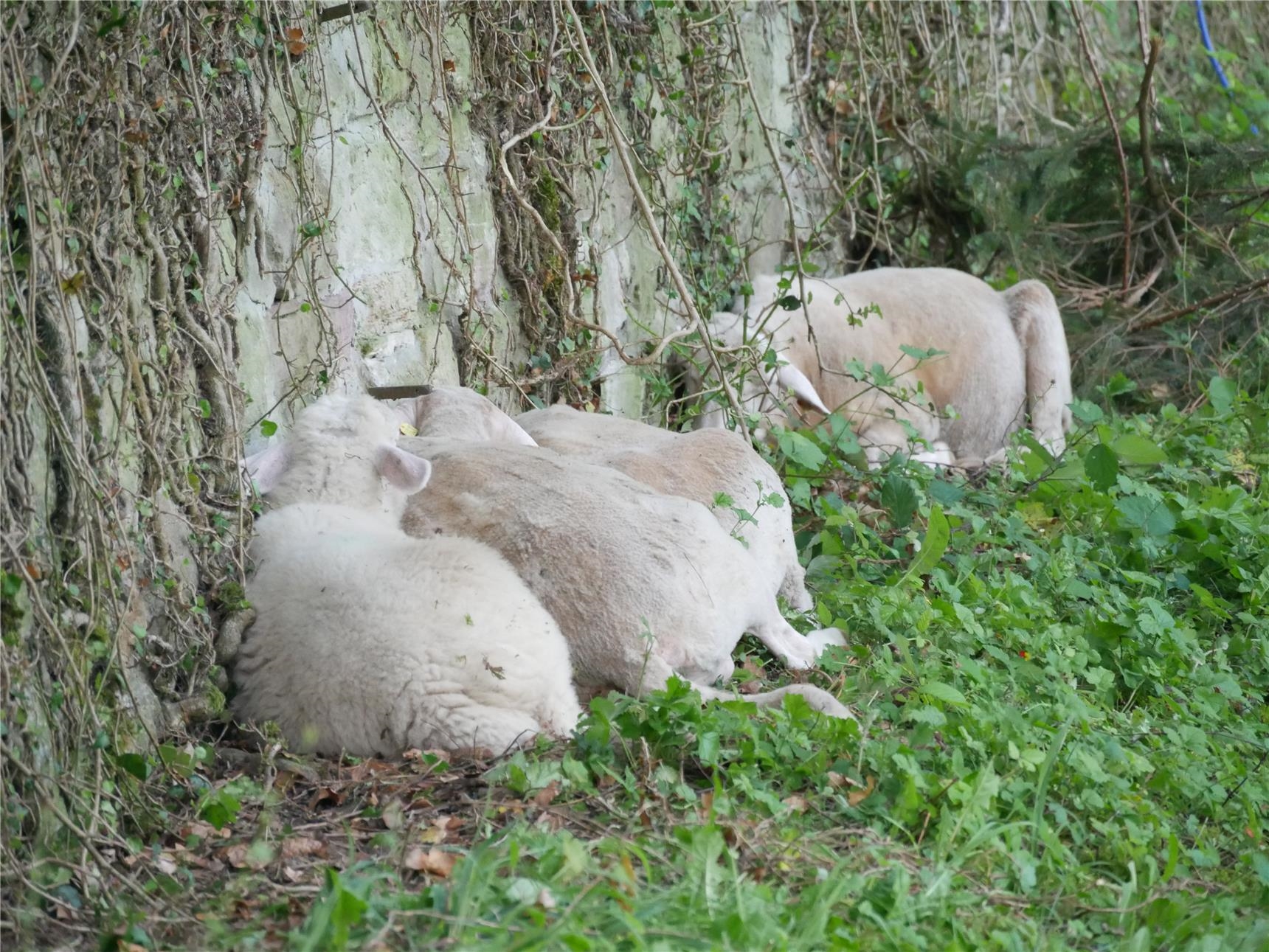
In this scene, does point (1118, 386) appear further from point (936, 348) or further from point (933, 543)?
point (933, 543)

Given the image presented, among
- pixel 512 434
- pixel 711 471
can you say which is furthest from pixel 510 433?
pixel 711 471

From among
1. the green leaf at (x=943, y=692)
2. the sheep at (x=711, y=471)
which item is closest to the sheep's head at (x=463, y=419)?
the sheep at (x=711, y=471)

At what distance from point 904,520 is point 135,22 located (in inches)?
128

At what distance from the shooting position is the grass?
102 inches

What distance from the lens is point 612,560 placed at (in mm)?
3756

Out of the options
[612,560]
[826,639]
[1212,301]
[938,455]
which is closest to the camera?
[612,560]

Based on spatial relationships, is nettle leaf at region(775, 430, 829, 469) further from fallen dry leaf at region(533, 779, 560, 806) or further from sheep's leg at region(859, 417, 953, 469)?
fallen dry leaf at region(533, 779, 560, 806)

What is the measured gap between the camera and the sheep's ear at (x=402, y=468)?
4027 mm

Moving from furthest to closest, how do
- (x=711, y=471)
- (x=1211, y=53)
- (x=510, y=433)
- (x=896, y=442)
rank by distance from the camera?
(x=1211, y=53), (x=896, y=442), (x=510, y=433), (x=711, y=471)

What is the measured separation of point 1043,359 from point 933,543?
8.41 ft

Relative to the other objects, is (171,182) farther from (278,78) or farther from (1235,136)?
(1235,136)

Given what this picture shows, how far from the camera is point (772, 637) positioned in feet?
13.9

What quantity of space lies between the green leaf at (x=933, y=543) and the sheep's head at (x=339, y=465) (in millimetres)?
1769

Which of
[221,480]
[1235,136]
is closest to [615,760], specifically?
[221,480]
